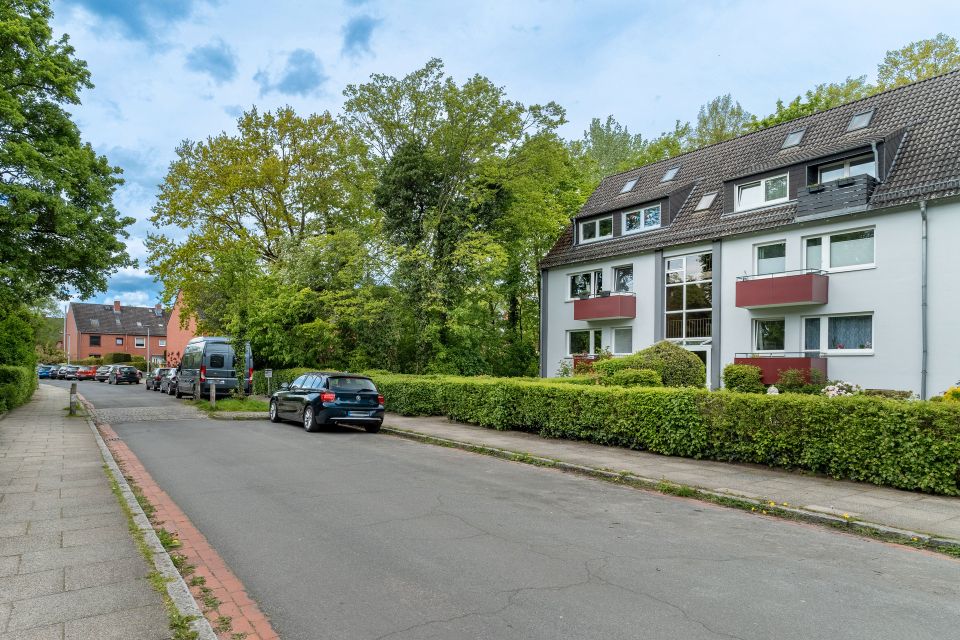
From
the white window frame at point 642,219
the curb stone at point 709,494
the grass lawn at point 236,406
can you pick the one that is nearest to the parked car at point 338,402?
the curb stone at point 709,494

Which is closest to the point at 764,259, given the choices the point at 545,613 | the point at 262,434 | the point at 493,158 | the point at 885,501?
the point at 493,158

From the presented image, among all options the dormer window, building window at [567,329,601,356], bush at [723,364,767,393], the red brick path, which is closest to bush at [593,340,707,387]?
bush at [723,364,767,393]

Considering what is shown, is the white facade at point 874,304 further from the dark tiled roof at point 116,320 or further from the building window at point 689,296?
the dark tiled roof at point 116,320

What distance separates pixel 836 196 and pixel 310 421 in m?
17.2

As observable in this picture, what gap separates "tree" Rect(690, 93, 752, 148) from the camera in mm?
38028

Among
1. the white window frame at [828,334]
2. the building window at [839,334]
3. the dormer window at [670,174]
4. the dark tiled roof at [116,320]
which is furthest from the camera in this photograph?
the dark tiled roof at [116,320]

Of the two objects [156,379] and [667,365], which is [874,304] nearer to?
[667,365]

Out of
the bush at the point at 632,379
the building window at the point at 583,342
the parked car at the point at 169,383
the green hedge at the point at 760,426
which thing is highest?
the building window at the point at 583,342

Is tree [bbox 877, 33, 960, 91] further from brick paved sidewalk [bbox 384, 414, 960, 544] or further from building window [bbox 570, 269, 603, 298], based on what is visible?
brick paved sidewalk [bbox 384, 414, 960, 544]

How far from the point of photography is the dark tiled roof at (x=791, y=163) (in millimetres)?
17766

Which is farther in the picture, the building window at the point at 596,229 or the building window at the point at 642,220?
the building window at the point at 596,229

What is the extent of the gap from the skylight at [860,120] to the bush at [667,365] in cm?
1056

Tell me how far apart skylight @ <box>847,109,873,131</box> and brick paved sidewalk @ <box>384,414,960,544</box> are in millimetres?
16550

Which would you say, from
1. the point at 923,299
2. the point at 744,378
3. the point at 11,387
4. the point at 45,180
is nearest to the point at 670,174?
the point at 744,378
